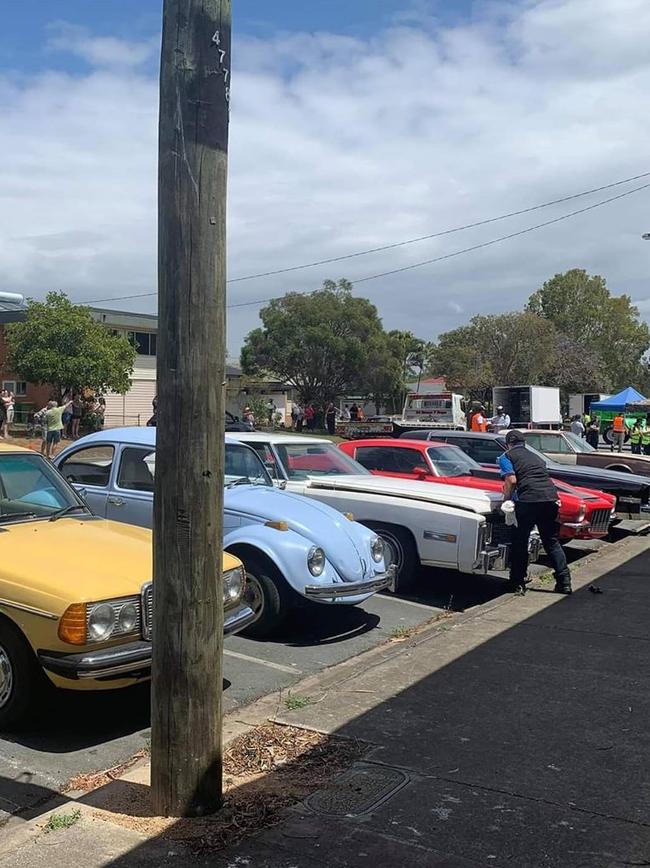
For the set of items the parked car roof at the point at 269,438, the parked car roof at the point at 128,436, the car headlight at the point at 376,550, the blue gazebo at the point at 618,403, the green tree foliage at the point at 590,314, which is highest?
the green tree foliage at the point at 590,314

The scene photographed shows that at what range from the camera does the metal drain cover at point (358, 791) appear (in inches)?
151

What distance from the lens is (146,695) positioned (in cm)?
576

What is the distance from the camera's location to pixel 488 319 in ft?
187

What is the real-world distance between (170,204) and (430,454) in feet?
25.8

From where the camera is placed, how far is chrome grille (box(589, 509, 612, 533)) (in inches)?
424

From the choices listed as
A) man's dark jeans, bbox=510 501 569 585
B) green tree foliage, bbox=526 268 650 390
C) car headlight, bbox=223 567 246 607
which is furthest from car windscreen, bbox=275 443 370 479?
green tree foliage, bbox=526 268 650 390

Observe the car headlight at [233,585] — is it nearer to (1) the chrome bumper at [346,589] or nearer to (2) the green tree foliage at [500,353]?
(1) the chrome bumper at [346,589]

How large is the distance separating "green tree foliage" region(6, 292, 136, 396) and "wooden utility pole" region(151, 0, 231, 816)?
29.8m

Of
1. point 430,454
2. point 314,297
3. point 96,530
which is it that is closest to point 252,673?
point 96,530

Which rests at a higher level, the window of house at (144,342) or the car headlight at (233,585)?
the window of house at (144,342)

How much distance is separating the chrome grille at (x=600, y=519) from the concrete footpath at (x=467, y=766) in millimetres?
3786

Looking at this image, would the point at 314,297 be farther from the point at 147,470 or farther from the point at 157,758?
the point at 157,758

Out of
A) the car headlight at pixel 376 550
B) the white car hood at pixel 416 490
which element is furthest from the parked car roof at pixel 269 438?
the car headlight at pixel 376 550

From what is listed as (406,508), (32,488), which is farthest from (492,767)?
(406,508)
